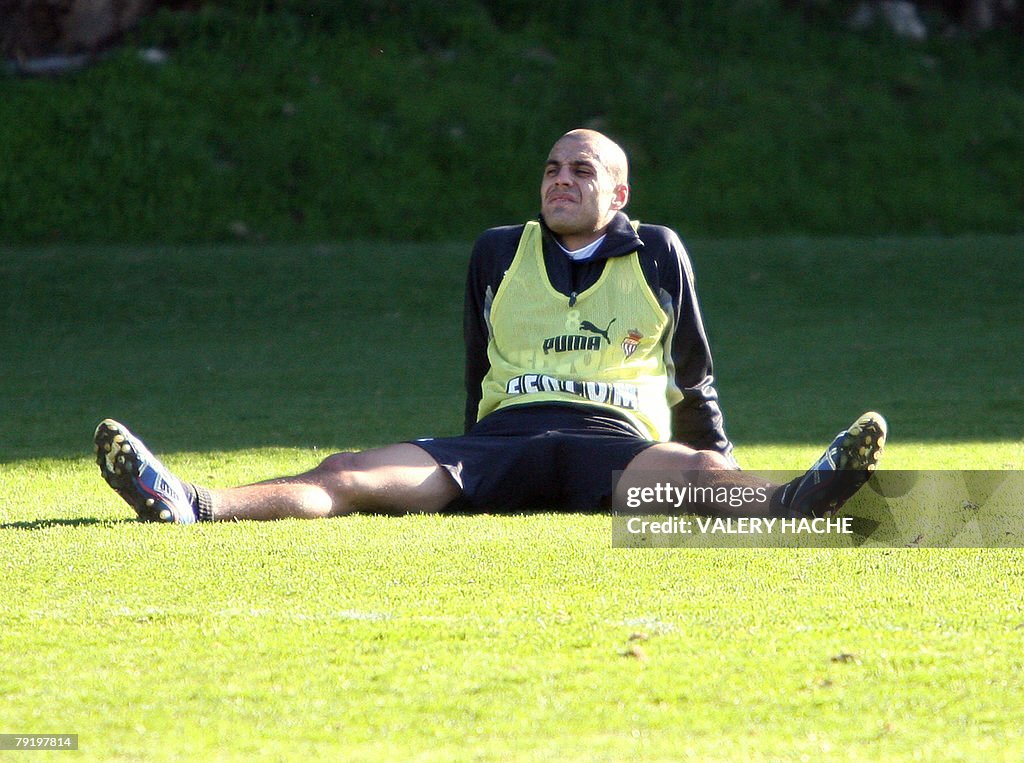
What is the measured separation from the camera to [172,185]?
14.4 m

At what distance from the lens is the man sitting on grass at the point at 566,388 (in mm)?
4848

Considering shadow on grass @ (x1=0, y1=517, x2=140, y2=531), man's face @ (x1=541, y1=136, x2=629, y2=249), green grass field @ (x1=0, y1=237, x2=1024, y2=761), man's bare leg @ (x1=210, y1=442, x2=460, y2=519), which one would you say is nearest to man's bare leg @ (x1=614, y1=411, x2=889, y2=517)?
green grass field @ (x1=0, y1=237, x2=1024, y2=761)

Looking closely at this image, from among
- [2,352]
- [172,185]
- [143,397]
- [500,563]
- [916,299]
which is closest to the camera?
[500,563]

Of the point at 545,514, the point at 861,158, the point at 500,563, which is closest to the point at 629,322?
the point at 545,514

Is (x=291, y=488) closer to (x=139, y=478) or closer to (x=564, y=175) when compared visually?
(x=139, y=478)

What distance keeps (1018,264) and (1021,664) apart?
35.1ft

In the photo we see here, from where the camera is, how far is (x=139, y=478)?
4414 millimetres

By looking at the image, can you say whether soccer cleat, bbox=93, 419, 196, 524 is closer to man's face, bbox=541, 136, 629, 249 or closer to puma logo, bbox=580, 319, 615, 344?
puma logo, bbox=580, 319, 615, 344

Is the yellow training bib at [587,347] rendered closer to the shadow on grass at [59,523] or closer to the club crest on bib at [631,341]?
the club crest on bib at [631,341]

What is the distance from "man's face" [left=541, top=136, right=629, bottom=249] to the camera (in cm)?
534

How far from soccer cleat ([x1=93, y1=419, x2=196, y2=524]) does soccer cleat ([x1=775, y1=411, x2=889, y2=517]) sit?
1.68 meters

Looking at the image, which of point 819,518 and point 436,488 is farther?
point 436,488

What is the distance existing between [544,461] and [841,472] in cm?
98

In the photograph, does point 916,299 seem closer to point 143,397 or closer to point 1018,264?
point 1018,264
